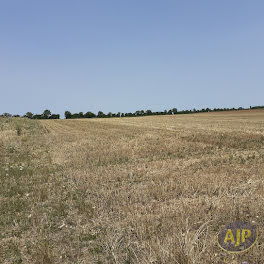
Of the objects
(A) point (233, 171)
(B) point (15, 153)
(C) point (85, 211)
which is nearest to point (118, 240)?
(C) point (85, 211)

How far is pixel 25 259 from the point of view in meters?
2.93

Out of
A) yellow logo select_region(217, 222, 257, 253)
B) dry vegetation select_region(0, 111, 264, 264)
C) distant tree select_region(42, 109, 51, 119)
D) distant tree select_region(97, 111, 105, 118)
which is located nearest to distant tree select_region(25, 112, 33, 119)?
distant tree select_region(42, 109, 51, 119)

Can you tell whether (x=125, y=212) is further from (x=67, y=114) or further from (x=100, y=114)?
(x=67, y=114)

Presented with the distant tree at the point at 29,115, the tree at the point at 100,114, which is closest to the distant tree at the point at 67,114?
the tree at the point at 100,114

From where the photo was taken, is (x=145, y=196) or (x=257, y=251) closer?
(x=257, y=251)

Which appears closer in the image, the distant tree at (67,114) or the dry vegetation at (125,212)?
the dry vegetation at (125,212)

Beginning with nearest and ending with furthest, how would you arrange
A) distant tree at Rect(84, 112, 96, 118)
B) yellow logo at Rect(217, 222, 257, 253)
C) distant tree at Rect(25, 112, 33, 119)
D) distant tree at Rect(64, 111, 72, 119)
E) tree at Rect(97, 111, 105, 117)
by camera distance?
yellow logo at Rect(217, 222, 257, 253), distant tree at Rect(25, 112, 33, 119), tree at Rect(97, 111, 105, 117), distant tree at Rect(84, 112, 96, 118), distant tree at Rect(64, 111, 72, 119)

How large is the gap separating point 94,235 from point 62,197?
1.99m

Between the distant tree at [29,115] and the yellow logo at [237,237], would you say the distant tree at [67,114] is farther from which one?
the yellow logo at [237,237]

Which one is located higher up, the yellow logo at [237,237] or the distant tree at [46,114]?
the distant tree at [46,114]

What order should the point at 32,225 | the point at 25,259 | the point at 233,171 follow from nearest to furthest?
the point at 25,259, the point at 32,225, the point at 233,171

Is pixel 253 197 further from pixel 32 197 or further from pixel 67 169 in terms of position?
pixel 67 169

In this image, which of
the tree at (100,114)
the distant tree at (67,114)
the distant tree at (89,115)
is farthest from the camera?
the distant tree at (67,114)

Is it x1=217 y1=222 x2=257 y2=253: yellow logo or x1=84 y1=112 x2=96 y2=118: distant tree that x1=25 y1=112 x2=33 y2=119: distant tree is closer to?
x1=84 y1=112 x2=96 y2=118: distant tree
